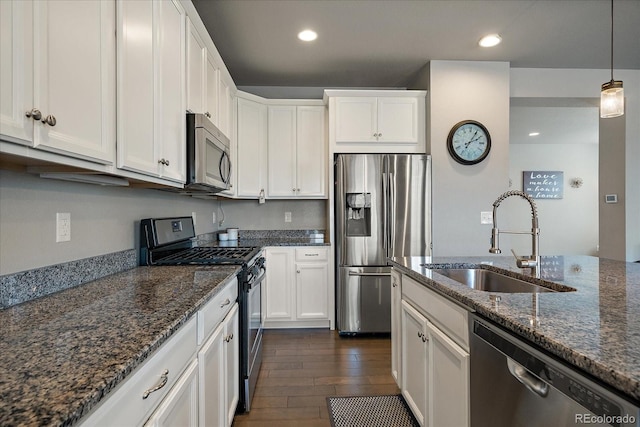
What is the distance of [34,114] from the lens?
822 mm

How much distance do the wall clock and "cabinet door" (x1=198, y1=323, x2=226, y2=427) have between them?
2761 millimetres

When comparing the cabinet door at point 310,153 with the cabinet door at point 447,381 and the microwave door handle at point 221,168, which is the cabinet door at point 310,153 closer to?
the microwave door handle at point 221,168

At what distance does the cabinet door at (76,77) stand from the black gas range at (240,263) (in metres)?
0.88

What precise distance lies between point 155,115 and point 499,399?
5.58 ft

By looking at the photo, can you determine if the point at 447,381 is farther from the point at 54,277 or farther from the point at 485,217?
the point at 485,217

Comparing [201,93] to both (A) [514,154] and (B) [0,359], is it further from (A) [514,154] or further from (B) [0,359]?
(A) [514,154]

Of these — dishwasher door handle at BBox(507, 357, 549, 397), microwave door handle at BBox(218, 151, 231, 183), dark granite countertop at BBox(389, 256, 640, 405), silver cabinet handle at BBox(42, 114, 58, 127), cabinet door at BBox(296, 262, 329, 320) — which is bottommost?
cabinet door at BBox(296, 262, 329, 320)

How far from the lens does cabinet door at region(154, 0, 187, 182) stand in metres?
1.56

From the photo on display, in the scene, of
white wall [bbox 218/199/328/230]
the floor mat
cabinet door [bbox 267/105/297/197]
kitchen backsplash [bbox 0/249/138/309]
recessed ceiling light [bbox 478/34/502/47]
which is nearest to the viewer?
kitchen backsplash [bbox 0/249/138/309]

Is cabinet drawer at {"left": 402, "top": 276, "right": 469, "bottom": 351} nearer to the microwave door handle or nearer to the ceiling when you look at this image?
the microwave door handle

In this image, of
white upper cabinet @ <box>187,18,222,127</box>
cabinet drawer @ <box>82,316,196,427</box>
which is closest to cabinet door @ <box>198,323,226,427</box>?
cabinet drawer @ <box>82,316,196,427</box>

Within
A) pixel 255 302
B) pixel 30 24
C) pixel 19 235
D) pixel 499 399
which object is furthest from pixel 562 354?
pixel 255 302

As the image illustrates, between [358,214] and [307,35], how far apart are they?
166 centimetres

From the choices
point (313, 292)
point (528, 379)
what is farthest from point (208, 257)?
point (528, 379)
